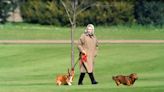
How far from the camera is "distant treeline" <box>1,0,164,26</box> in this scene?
75438 mm

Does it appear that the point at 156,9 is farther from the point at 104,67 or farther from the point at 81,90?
the point at 81,90

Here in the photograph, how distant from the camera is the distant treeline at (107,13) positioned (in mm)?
75438

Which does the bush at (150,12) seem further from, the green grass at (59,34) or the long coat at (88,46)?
the long coat at (88,46)

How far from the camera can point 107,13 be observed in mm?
76062

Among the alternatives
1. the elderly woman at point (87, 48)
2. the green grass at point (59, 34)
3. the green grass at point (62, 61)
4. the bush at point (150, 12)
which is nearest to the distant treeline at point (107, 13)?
the bush at point (150, 12)

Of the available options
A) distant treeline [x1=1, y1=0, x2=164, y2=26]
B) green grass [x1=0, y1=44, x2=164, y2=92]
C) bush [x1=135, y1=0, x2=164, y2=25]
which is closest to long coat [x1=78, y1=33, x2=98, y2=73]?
green grass [x1=0, y1=44, x2=164, y2=92]

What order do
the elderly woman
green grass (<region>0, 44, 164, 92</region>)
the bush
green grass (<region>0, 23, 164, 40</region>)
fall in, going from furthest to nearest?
the bush
green grass (<region>0, 23, 164, 40</region>)
green grass (<region>0, 44, 164, 92</region>)
the elderly woman

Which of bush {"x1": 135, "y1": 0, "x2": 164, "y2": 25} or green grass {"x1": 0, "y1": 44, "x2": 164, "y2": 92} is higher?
green grass {"x1": 0, "y1": 44, "x2": 164, "y2": 92}

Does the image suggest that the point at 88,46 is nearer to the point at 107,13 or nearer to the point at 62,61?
the point at 62,61

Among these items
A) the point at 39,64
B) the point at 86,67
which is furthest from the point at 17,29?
the point at 86,67

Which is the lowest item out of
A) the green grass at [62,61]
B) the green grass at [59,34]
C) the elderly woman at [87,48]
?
the green grass at [59,34]

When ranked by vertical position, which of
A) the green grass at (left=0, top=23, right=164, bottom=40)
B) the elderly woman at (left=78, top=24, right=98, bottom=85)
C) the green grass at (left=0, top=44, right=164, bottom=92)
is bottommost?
the green grass at (left=0, top=23, right=164, bottom=40)

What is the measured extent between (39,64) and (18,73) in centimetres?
311

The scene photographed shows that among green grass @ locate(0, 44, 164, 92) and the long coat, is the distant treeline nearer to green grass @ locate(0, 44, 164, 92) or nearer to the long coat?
green grass @ locate(0, 44, 164, 92)
